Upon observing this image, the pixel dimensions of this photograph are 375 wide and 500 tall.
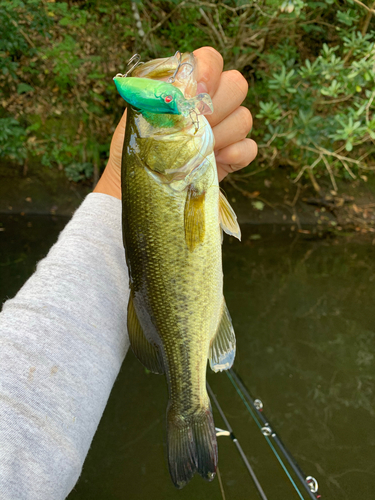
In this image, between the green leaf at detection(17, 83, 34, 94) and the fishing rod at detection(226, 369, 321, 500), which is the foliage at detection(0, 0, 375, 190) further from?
the fishing rod at detection(226, 369, 321, 500)

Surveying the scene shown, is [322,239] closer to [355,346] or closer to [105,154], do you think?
[355,346]

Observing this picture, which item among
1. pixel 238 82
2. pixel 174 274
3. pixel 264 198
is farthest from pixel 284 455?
pixel 264 198

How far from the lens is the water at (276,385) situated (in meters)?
2.41

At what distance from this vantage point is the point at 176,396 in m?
1.20

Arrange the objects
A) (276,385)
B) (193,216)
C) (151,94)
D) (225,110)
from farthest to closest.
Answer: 1. (276,385)
2. (225,110)
3. (193,216)
4. (151,94)

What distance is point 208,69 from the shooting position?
3.90 ft

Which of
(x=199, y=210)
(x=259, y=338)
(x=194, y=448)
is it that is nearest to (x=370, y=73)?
(x=259, y=338)

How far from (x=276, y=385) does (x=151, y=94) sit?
8.64 feet

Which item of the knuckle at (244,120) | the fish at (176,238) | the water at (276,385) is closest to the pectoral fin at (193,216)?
the fish at (176,238)

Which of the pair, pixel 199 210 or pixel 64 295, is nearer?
pixel 199 210

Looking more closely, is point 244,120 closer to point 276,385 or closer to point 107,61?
point 276,385

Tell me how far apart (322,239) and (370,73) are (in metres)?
2.15

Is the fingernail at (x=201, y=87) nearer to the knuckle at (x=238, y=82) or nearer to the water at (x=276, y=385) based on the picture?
the knuckle at (x=238, y=82)

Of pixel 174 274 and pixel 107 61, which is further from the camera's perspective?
pixel 107 61
